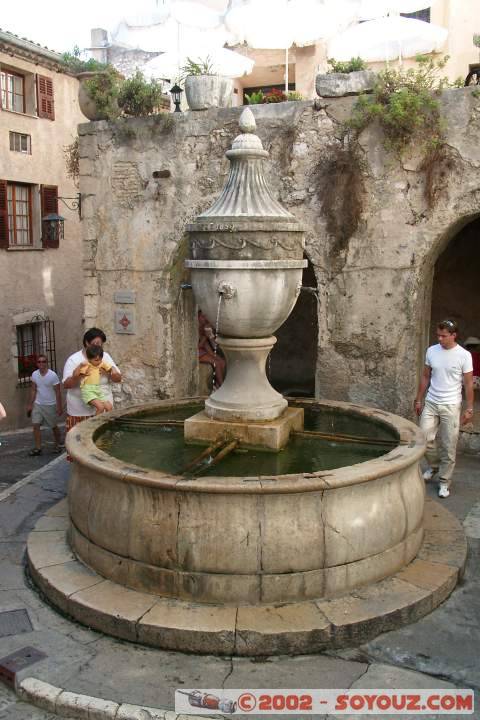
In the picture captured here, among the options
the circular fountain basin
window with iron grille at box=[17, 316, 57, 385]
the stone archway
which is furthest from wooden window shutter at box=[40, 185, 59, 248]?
the circular fountain basin

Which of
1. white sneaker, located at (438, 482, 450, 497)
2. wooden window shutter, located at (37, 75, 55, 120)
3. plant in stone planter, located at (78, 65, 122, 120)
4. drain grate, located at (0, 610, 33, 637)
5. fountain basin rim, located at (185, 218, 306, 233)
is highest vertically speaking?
wooden window shutter, located at (37, 75, 55, 120)

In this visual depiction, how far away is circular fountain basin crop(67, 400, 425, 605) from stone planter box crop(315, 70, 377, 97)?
494 cm

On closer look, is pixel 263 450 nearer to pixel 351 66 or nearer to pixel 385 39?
pixel 351 66

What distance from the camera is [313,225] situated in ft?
27.0

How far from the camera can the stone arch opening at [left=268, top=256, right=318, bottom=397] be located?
42.3 ft

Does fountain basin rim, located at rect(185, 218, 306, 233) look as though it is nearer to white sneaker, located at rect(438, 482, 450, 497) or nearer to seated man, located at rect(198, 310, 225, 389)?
white sneaker, located at rect(438, 482, 450, 497)

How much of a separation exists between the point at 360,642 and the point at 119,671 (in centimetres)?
132

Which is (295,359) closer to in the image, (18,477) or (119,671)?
(18,477)

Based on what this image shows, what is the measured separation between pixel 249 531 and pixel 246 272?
6.10 ft

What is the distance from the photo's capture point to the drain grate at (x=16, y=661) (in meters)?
3.69

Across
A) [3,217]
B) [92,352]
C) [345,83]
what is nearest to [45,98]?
[3,217]

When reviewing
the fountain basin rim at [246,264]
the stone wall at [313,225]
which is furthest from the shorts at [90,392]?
the stone wall at [313,225]

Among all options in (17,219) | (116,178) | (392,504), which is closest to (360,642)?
(392,504)

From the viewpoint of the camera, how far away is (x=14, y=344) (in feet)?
53.0
